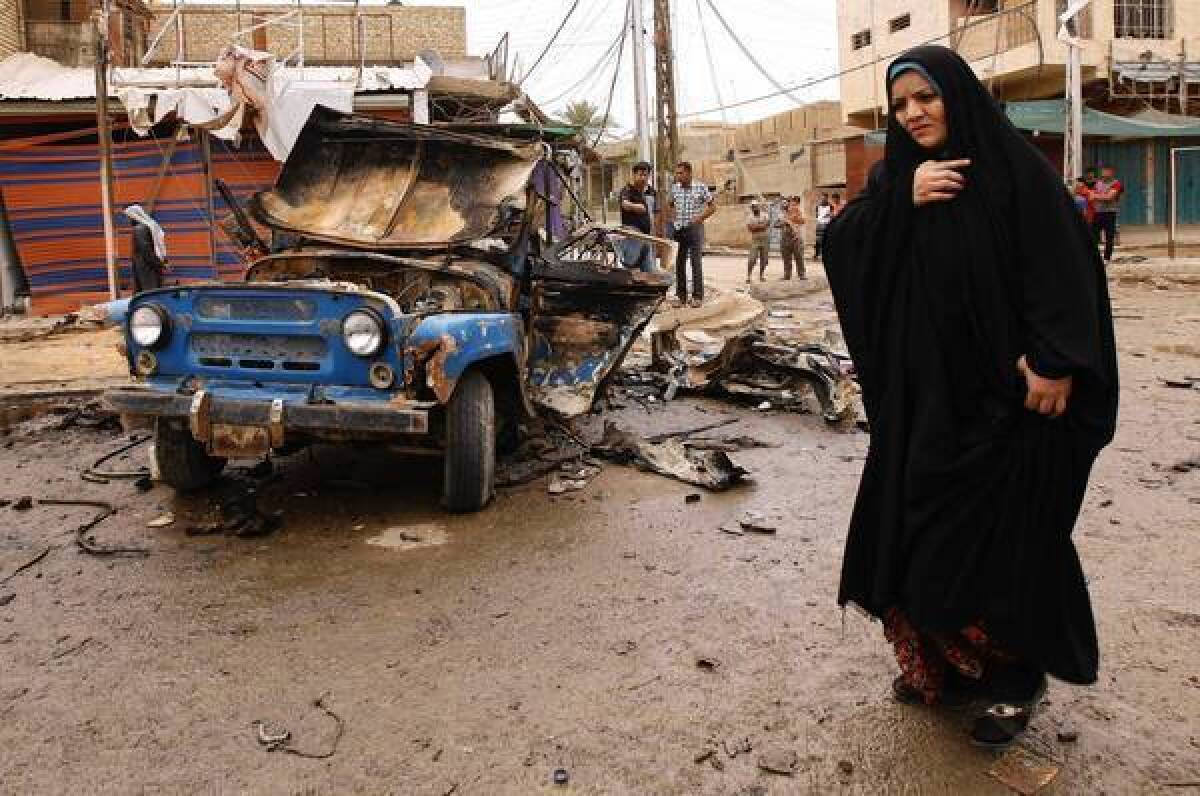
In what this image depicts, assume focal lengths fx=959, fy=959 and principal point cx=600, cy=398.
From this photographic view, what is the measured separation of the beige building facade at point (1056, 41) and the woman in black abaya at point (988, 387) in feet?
76.3

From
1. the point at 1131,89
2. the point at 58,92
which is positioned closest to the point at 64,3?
the point at 58,92

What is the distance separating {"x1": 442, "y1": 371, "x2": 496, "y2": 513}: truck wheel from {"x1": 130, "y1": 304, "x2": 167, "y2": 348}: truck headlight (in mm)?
1451

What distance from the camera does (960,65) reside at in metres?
2.37

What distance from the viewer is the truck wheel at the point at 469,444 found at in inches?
184

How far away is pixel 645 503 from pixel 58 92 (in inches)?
485

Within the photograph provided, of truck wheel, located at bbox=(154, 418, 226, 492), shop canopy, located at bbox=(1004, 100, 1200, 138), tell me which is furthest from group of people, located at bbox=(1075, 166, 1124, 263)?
truck wheel, located at bbox=(154, 418, 226, 492)

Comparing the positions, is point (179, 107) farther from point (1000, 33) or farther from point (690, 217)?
point (1000, 33)

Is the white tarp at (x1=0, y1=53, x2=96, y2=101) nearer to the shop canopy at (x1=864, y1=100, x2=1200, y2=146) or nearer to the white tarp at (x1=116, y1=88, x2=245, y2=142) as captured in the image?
the white tarp at (x1=116, y1=88, x2=245, y2=142)

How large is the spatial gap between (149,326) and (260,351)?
618 mm

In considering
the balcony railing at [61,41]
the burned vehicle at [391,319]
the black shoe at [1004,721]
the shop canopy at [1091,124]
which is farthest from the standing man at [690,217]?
the balcony railing at [61,41]

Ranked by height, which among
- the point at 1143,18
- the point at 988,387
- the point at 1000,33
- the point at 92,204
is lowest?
the point at 988,387

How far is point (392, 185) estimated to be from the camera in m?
5.82

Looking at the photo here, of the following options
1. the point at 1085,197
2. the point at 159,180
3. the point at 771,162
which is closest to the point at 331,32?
the point at 159,180

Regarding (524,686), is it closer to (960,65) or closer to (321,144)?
(960,65)
